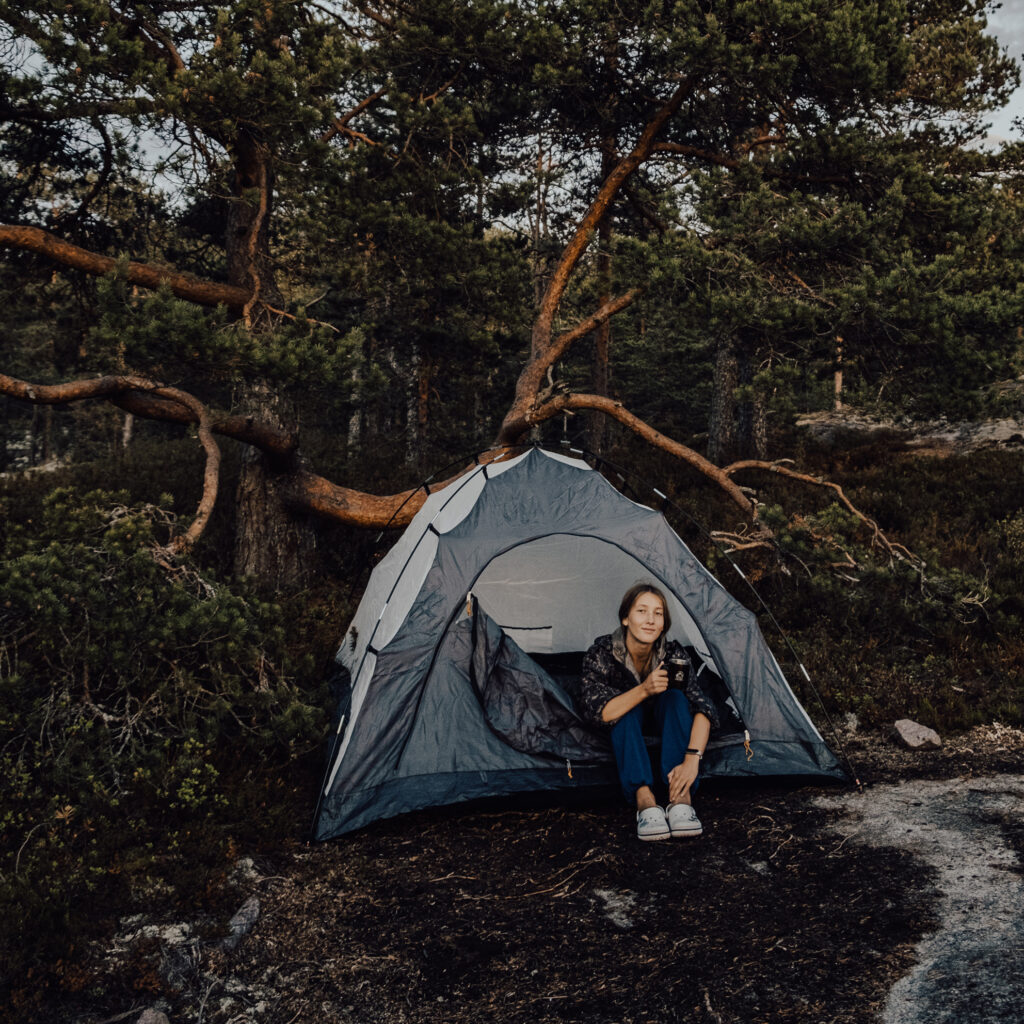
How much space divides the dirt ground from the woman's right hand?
0.80m

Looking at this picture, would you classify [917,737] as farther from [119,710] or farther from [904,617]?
[119,710]

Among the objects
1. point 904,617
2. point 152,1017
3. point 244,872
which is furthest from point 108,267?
point 904,617

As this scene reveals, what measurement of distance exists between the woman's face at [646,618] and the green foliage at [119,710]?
2112 mm

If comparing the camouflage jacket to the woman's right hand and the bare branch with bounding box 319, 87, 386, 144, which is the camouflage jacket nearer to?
the woman's right hand

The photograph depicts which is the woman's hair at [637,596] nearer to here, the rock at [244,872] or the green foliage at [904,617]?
the green foliage at [904,617]

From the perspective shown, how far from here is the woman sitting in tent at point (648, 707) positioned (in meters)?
4.59

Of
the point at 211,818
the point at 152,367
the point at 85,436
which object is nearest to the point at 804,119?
the point at 152,367

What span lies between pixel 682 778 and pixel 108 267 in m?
6.69

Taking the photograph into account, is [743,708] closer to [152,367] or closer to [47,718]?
[47,718]

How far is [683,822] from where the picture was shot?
14.7 ft

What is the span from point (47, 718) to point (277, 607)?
1.45 metres

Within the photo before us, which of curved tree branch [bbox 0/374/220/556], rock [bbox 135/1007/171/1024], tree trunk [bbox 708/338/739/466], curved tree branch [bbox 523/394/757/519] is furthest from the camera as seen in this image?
tree trunk [bbox 708/338/739/466]

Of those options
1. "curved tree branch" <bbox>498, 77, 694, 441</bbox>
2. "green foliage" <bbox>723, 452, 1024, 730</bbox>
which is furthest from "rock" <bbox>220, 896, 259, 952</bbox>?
"curved tree branch" <bbox>498, 77, 694, 441</bbox>

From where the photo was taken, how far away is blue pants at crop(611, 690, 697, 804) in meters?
4.68
